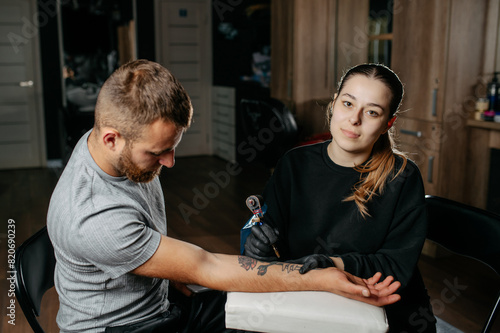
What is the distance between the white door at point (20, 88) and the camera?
565 centimetres

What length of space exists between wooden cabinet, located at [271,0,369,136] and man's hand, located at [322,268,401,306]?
3.25m

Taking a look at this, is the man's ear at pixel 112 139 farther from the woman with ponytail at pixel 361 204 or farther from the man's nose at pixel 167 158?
the woman with ponytail at pixel 361 204

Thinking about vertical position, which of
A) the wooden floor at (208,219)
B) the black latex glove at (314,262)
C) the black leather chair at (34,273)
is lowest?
the wooden floor at (208,219)

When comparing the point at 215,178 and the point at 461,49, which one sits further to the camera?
the point at 215,178

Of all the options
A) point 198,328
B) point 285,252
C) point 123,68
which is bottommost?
point 198,328

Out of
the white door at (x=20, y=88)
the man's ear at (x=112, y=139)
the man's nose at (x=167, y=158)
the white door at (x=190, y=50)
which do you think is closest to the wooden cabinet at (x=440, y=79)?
the man's nose at (x=167, y=158)

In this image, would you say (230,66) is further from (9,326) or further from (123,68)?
(123,68)

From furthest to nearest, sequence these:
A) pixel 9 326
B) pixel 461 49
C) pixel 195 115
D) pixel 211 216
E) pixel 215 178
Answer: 1. pixel 195 115
2. pixel 215 178
3. pixel 211 216
4. pixel 461 49
5. pixel 9 326

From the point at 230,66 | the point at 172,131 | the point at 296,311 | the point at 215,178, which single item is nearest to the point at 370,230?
the point at 296,311

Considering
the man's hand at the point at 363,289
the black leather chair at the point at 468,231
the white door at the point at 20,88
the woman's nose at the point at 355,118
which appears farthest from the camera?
the white door at the point at 20,88

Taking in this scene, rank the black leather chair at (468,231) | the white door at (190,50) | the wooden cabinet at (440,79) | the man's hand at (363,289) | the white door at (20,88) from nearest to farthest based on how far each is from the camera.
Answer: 1. the man's hand at (363,289)
2. the black leather chair at (468,231)
3. the wooden cabinet at (440,79)
4. the white door at (20,88)
5. the white door at (190,50)

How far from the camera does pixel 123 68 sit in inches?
43.6

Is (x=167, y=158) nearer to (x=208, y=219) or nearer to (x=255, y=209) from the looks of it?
(x=255, y=209)

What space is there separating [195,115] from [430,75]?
4.09 meters
